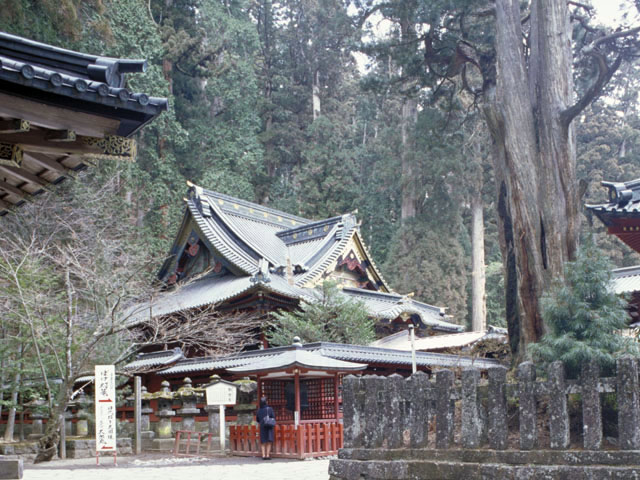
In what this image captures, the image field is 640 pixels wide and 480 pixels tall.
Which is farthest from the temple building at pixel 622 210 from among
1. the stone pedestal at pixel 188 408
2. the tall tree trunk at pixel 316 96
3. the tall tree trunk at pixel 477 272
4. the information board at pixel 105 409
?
the tall tree trunk at pixel 316 96

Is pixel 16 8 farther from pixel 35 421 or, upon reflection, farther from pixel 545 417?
pixel 545 417

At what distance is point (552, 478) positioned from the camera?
24.2 feet

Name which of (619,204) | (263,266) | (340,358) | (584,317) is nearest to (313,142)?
(263,266)

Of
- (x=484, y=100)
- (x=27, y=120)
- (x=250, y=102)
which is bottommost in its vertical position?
(x=27, y=120)

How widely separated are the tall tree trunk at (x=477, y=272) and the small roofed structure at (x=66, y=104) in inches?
1240

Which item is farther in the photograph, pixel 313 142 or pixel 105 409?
pixel 313 142

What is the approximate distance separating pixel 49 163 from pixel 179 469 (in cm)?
879

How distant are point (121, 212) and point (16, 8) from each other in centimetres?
1021

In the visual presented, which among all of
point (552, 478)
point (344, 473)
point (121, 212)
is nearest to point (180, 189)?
point (121, 212)

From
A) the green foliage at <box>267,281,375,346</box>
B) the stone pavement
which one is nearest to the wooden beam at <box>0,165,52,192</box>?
the stone pavement

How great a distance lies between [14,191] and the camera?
740cm

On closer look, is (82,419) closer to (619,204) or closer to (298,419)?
(298,419)

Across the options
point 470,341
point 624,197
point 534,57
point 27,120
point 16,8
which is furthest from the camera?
point 470,341

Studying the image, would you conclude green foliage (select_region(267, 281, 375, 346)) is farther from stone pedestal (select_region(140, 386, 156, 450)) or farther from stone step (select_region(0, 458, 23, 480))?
stone step (select_region(0, 458, 23, 480))
